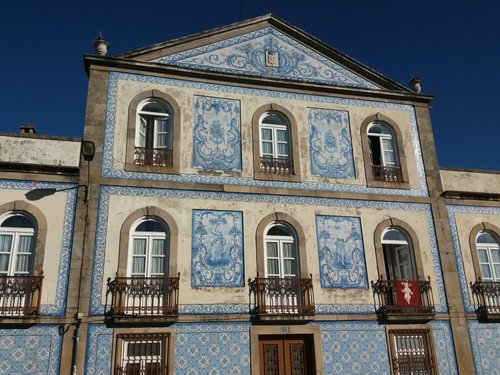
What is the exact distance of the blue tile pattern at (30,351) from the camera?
10.8m

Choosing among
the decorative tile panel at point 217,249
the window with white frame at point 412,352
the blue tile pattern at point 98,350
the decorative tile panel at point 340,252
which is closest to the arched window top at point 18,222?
the blue tile pattern at point 98,350

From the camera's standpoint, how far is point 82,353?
11.1m

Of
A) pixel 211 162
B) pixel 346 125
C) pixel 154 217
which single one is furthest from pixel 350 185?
pixel 154 217

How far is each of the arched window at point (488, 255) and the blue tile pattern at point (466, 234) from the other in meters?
0.60

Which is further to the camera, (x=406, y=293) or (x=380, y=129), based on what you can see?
(x=380, y=129)

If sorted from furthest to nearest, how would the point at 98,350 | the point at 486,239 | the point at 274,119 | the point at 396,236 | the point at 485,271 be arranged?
the point at 486,239
the point at 274,119
the point at 485,271
the point at 396,236
the point at 98,350

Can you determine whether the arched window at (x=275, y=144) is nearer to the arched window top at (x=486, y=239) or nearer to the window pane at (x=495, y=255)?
the arched window top at (x=486, y=239)

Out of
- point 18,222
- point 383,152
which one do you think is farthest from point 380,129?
point 18,222

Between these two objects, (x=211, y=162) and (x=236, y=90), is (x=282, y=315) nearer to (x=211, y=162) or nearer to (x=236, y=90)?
(x=211, y=162)

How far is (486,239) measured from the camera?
1514cm

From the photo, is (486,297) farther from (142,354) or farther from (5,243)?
(5,243)

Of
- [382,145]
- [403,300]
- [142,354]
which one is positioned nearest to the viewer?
[142,354]

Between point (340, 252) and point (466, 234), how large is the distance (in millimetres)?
4061

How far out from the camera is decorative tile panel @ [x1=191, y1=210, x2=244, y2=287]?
12469 mm
